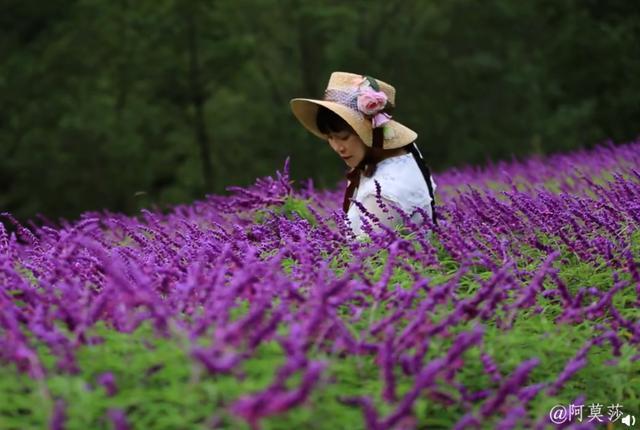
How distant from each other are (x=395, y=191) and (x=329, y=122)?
741 millimetres

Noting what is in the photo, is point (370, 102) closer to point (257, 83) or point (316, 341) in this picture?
point (316, 341)

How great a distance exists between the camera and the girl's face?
536 centimetres

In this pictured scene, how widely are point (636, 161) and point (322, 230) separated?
4.25 meters

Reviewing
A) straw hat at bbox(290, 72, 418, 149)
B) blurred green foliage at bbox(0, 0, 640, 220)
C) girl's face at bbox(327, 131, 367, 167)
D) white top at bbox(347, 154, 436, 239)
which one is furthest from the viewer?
blurred green foliage at bbox(0, 0, 640, 220)

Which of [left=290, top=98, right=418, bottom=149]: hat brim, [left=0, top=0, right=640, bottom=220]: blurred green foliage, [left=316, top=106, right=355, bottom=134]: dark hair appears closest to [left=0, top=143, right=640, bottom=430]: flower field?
[left=290, top=98, right=418, bottom=149]: hat brim

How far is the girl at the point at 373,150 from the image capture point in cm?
512

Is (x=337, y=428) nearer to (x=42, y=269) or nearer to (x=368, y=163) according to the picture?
(x=42, y=269)

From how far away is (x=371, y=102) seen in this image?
16.9 feet

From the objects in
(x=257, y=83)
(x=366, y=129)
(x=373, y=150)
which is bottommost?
(x=257, y=83)

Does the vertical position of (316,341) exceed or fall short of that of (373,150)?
it falls short

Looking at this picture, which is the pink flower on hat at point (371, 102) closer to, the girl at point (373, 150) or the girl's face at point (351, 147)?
the girl at point (373, 150)

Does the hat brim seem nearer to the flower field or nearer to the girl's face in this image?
the girl's face

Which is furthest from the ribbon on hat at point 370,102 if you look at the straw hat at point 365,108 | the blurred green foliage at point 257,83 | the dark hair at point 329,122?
the blurred green foliage at point 257,83

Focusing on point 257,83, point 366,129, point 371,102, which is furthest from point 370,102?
point 257,83
